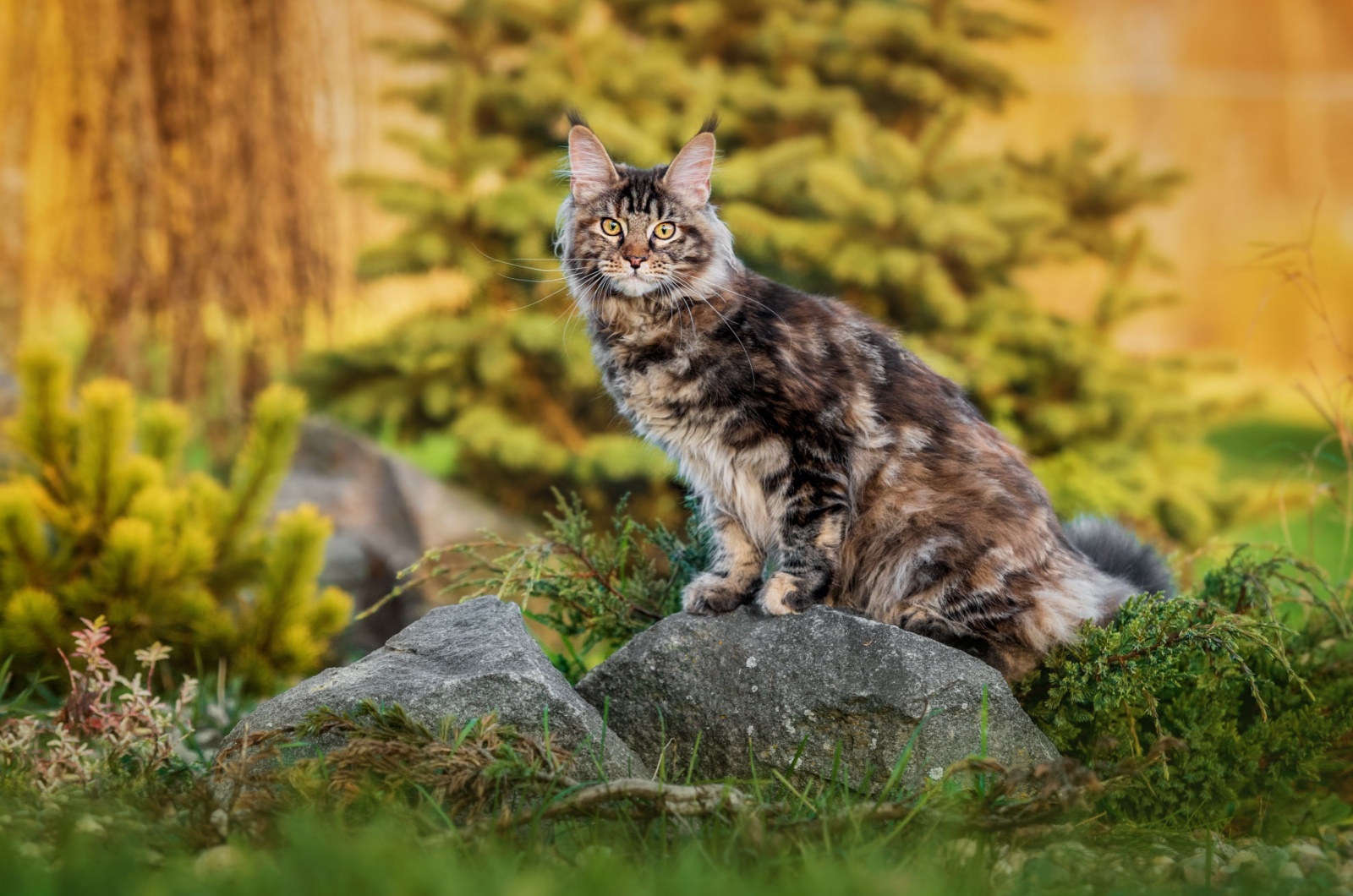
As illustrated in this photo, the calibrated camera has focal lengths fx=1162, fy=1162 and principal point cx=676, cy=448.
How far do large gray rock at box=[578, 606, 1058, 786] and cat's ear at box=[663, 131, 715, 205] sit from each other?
1.28 m

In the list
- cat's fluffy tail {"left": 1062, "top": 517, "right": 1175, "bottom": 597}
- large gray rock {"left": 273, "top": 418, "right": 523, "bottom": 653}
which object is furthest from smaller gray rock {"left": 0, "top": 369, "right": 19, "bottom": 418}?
cat's fluffy tail {"left": 1062, "top": 517, "right": 1175, "bottom": 597}

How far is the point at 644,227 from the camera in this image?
3.36 meters

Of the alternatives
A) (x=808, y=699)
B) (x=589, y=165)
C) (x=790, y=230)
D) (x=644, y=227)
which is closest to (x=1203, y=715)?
(x=808, y=699)

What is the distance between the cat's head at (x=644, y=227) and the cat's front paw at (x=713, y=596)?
0.83 m

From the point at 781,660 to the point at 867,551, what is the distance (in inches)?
20.5

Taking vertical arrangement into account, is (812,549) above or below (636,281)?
below

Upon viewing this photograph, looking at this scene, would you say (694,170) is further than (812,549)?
Yes

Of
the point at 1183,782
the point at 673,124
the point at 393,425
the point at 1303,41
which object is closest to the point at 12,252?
the point at 393,425

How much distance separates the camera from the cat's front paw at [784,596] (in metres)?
3.12

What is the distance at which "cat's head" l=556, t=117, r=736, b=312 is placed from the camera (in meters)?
3.33

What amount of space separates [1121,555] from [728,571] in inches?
47.3

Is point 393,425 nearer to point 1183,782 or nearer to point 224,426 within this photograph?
point 224,426

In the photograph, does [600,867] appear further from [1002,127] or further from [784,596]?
[1002,127]

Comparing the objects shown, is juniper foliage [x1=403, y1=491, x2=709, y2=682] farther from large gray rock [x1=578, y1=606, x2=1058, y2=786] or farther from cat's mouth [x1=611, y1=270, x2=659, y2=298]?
cat's mouth [x1=611, y1=270, x2=659, y2=298]
